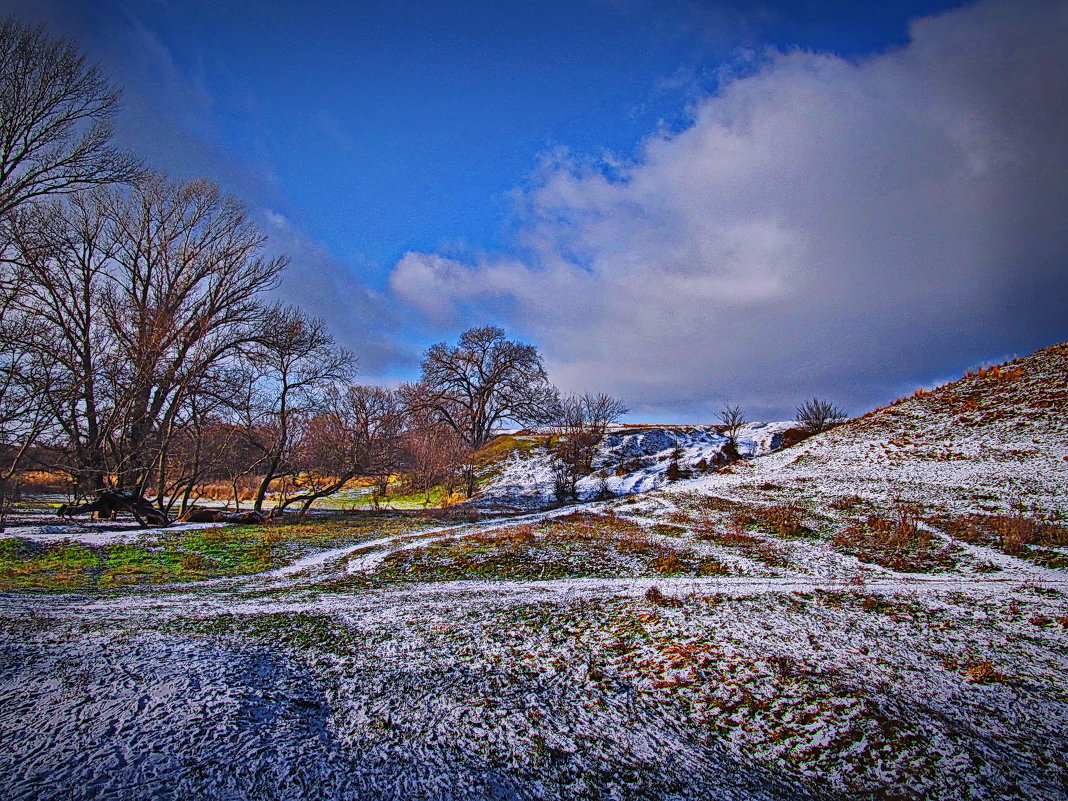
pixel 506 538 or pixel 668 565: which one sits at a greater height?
pixel 668 565

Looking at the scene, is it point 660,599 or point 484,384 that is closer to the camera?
point 660,599

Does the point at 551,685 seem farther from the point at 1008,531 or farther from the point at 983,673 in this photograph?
the point at 1008,531

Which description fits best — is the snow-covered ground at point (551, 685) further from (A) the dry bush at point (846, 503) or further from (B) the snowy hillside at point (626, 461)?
(B) the snowy hillside at point (626, 461)

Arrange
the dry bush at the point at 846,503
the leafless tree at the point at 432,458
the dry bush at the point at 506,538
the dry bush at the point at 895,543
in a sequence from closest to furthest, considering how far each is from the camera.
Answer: the dry bush at the point at 895,543, the dry bush at the point at 506,538, the dry bush at the point at 846,503, the leafless tree at the point at 432,458

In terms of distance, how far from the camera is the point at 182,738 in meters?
2.70

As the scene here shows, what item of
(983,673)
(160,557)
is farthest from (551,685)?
(160,557)

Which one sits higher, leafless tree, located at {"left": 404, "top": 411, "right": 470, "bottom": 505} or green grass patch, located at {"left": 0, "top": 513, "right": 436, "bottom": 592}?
leafless tree, located at {"left": 404, "top": 411, "right": 470, "bottom": 505}

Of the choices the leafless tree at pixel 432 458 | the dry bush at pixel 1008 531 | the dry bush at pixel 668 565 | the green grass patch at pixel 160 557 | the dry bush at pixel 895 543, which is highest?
the leafless tree at pixel 432 458

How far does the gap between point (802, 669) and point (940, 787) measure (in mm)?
1567

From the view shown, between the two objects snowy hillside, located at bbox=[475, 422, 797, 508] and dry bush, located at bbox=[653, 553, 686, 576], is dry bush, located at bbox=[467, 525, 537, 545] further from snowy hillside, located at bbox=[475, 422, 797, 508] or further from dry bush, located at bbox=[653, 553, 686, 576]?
snowy hillside, located at bbox=[475, 422, 797, 508]

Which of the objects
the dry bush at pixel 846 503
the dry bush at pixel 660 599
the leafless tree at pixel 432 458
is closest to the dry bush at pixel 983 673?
the dry bush at pixel 660 599

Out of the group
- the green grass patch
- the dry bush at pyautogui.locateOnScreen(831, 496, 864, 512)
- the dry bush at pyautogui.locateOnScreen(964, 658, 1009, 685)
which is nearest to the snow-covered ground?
the dry bush at pyautogui.locateOnScreen(964, 658, 1009, 685)

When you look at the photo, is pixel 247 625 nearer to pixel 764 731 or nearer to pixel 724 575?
pixel 764 731

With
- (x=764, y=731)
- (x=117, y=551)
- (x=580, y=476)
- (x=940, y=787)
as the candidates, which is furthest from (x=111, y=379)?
(x=580, y=476)
